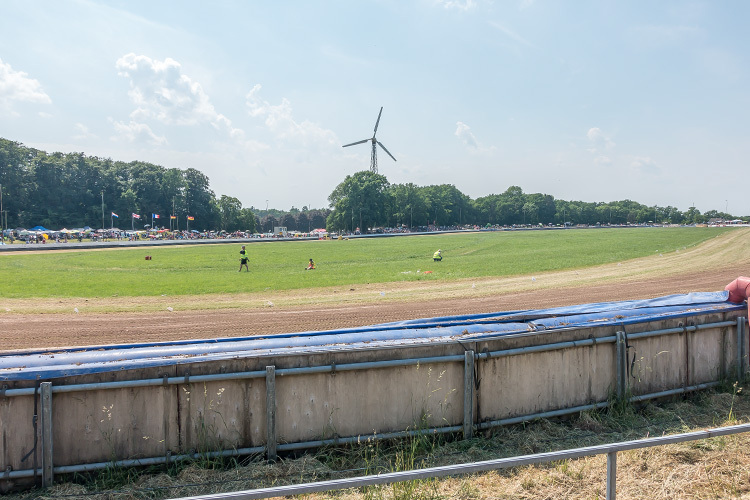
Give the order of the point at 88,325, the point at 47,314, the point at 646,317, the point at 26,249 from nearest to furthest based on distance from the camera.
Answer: the point at 646,317, the point at 88,325, the point at 47,314, the point at 26,249

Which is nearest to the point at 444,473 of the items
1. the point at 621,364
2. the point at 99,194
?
the point at 621,364

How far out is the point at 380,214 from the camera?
139875 mm

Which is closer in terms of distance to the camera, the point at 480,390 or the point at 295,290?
the point at 480,390

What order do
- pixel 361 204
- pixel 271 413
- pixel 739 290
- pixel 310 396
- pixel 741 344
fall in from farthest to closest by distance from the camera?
pixel 361 204 < pixel 739 290 < pixel 741 344 < pixel 310 396 < pixel 271 413

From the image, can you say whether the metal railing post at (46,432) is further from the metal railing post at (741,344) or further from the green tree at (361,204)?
the green tree at (361,204)

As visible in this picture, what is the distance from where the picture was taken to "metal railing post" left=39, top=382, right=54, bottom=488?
592 cm

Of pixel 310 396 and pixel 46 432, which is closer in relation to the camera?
pixel 46 432

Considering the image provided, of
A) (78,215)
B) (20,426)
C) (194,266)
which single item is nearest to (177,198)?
(78,215)

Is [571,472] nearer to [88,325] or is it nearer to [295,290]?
[88,325]

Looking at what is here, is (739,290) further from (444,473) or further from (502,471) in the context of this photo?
(444,473)

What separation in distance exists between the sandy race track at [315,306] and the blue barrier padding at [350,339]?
277 inches

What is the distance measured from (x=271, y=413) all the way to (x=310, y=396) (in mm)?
567

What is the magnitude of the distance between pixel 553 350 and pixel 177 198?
15448 centimetres

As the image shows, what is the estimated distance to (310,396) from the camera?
673 cm
